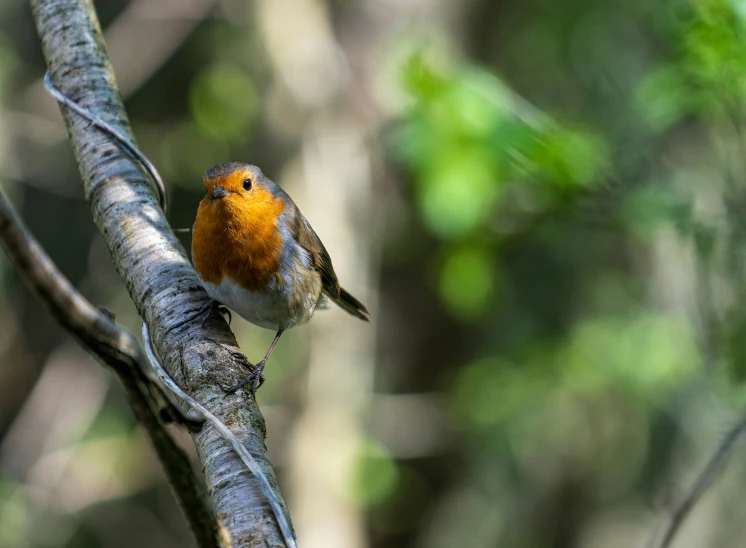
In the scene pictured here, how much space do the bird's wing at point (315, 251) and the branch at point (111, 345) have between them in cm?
242

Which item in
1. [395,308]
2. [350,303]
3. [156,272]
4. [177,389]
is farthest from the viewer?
[395,308]

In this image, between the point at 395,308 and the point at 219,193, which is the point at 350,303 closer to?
the point at 219,193

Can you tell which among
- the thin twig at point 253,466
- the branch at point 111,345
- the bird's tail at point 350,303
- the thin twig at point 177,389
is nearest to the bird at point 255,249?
the bird's tail at point 350,303

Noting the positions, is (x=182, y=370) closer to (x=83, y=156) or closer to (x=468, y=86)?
(x=83, y=156)

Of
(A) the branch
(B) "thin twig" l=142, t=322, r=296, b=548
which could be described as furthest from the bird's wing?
(A) the branch

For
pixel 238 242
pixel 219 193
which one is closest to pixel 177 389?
pixel 238 242

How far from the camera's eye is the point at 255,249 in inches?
132

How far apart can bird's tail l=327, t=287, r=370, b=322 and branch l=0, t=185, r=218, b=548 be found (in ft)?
9.36

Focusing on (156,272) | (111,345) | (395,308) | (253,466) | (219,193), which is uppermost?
(111,345)

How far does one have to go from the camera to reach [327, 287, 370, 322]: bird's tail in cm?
416

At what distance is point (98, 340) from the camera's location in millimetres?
1107

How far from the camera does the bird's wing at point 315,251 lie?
12.0 ft

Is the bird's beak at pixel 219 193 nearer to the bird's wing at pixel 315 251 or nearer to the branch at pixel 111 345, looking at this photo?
the bird's wing at pixel 315 251

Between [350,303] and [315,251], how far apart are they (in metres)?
0.58
